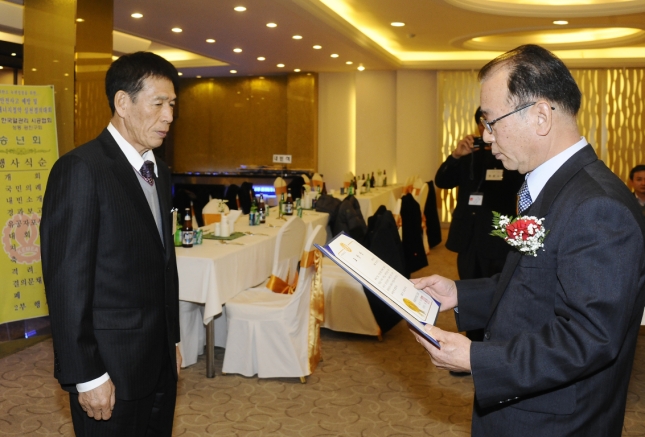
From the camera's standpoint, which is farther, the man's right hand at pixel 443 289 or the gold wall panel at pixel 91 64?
the gold wall panel at pixel 91 64

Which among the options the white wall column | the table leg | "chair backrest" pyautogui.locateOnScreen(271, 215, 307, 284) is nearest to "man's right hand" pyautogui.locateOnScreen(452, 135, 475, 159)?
"chair backrest" pyautogui.locateOnScreen(271, 215, 307, 284)

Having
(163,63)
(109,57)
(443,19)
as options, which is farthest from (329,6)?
(163,63)

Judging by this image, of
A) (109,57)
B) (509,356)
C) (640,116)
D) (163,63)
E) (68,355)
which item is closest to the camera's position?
(509,356)

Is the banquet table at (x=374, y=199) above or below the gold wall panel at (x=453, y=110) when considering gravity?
below

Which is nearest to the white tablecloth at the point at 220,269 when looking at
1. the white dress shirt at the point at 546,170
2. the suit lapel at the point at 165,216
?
the suit lapel at the point at 165,216

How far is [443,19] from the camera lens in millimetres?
9062

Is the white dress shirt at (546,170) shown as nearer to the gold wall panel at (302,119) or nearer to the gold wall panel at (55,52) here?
the gold wall panel at (55,52)

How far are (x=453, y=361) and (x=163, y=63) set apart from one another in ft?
4.49

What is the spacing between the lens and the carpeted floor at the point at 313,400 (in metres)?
3.90

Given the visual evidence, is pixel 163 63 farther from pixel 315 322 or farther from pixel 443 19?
pixel 443 19

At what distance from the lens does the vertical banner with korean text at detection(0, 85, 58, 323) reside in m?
5.00

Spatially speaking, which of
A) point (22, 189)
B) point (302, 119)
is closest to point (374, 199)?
point (302, 119)

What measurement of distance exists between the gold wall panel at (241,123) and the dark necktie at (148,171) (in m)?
11.7

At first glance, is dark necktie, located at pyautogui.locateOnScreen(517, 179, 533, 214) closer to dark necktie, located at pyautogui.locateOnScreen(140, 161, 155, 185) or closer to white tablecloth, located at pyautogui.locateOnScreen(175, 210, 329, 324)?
dark necktie, located at pyautogui.locateOnScreen(140, 161, 155, 185)
